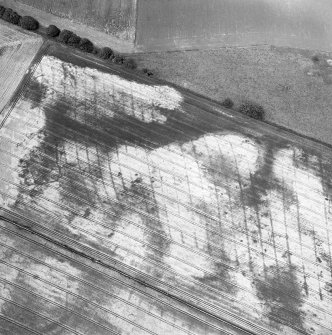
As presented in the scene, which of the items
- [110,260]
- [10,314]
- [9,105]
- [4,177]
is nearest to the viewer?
[10,314]

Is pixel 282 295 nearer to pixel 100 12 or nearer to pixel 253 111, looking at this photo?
pixel 253 111

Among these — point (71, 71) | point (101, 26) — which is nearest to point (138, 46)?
point (101, 26)

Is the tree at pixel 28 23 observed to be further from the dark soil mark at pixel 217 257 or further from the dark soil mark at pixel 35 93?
the dark soil mark at pixel 217 257

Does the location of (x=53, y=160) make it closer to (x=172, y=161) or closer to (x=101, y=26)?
(x=172, y=161)

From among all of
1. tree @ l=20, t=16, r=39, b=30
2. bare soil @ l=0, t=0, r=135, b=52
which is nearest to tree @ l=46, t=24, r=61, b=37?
bare soil @ l=0, t=0, r=135, b=52

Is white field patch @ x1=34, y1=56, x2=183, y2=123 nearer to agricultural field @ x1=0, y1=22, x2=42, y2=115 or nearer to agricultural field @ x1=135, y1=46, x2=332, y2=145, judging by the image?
agricultural field @ x1=0, y1=22, x2=42, y2=115

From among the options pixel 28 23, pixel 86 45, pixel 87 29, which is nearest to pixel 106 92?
pixel 86 45
